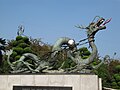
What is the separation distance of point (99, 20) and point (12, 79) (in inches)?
168

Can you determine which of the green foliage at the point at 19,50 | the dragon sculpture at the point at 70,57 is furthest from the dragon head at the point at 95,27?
the green foliage at the point at 19,50

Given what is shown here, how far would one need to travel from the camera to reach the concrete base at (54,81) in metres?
8.88

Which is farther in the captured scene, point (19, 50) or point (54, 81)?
point (19, 50)

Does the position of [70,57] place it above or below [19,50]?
below

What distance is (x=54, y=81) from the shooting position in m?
9.05

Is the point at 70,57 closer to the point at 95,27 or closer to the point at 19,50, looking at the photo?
the point at 95,27

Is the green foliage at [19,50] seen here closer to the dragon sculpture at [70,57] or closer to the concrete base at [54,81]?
the dragon sculpture at [70,57]

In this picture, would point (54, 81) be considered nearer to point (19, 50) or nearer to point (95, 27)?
point (95, 27)

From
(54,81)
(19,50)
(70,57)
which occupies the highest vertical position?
(19,50)

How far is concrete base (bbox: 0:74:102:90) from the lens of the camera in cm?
888

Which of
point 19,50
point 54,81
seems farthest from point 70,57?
point 19,50

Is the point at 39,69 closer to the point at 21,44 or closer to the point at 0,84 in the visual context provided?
the point at 0,84

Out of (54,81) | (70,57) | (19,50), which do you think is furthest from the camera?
(19,50)

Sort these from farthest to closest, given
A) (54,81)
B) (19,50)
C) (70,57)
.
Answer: (19,50) < (70,57) < (54,81)
